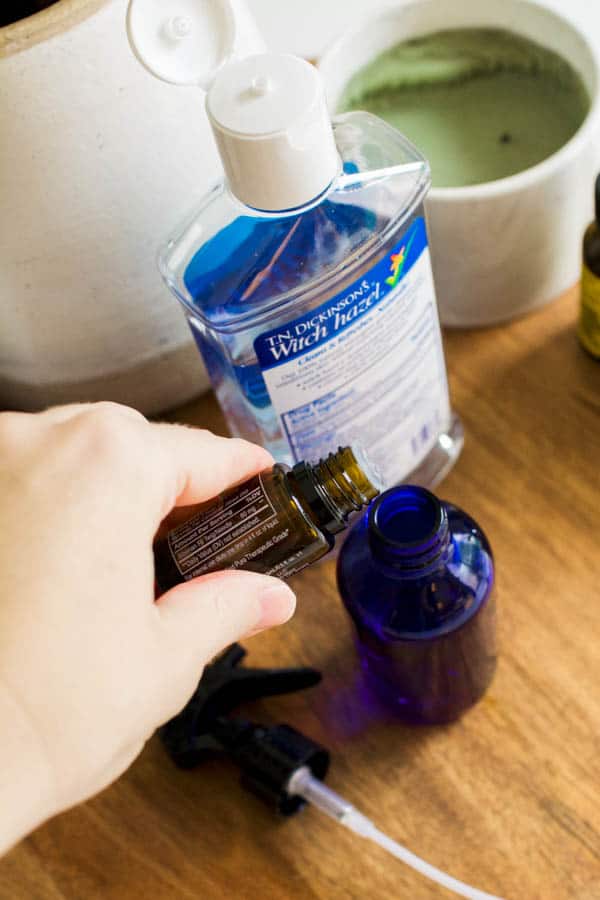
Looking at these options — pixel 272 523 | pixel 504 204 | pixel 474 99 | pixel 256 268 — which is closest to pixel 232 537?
pixel 272 523

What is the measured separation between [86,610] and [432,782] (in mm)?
234

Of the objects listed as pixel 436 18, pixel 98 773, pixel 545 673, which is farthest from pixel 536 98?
pixel 98 773

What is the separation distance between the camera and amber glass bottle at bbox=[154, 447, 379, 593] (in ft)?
1.34

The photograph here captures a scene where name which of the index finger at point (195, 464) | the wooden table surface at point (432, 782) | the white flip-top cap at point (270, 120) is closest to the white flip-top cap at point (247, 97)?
the white flip-top cap at point (270, 120)

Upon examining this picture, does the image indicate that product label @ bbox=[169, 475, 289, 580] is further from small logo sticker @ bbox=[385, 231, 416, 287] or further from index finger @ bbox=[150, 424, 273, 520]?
small logo sticker @ bbox=[385, 231, 416, 287]

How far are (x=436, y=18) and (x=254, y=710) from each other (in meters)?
0.41

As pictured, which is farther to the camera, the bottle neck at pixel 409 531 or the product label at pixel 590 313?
the product label at pixel 590 313

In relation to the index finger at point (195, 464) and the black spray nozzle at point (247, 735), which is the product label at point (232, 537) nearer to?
the index finger at point (195, 464)

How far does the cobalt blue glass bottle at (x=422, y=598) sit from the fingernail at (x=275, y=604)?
0.06 m

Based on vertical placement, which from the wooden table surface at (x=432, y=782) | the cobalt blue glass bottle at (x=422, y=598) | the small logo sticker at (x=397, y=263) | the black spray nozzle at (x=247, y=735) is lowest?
the wooden table surface at (x=432, y=782)

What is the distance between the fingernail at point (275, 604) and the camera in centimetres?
40

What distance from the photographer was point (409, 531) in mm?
456

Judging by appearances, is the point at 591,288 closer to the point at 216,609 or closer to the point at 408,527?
the point at 408,527

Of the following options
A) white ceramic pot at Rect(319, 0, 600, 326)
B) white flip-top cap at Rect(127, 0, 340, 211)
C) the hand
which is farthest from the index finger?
white ceramic pot at Rect(319, 0, 600, 326)
